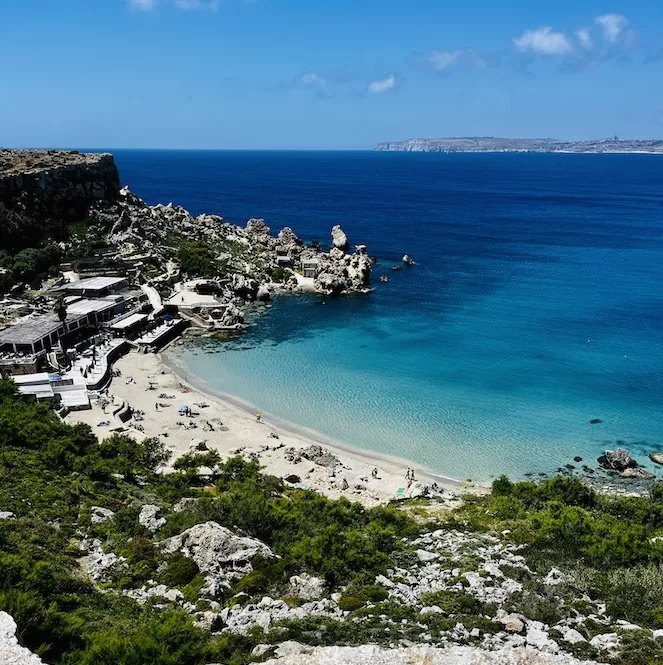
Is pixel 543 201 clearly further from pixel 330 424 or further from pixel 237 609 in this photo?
pixel 237 609

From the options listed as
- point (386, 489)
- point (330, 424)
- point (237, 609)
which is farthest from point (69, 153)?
point (237, 609)

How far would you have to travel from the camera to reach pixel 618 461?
122ft

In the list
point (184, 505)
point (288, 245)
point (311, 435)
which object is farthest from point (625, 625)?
point (288, 245)

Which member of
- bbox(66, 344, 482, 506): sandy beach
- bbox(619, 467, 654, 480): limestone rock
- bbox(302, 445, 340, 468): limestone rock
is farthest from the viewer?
bbox(302, 445, 340, 468): limestone rock

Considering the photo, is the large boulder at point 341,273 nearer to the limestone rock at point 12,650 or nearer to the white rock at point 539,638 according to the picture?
the white rock at point 539,638

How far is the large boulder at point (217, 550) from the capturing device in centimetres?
2019

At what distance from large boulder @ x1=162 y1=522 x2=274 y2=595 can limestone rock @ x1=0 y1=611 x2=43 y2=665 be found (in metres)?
7.19

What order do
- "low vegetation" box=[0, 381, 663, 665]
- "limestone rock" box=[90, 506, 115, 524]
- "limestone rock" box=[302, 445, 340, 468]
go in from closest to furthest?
"low vegetation" box=[0, 381, 663, 665]
"limestone rock" box=[90, 506, 115, 524]
"limestone rock" box=[302, 445, 340, 468]

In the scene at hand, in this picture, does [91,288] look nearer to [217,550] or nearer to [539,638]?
[217,550]

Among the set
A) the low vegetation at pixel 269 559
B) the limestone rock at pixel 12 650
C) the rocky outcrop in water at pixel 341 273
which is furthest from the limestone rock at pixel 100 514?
the rocky outcrop in water at pixel 341 273

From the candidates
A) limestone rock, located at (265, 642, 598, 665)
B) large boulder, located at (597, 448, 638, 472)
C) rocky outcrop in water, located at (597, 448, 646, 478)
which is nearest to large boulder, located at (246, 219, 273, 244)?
large boulder, located at (597, 448, 638, 472)

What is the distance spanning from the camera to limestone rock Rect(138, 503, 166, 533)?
23.6 m

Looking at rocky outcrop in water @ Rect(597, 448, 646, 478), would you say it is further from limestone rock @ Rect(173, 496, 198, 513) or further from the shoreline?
limestone rock @ Rect(173, 496, 198, 513)

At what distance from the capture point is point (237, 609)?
58.6 ft
